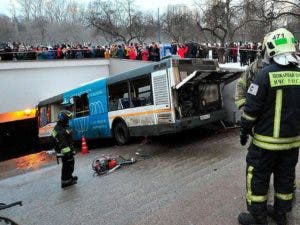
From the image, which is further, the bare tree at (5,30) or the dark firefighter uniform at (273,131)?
the bare tree at (5,30)

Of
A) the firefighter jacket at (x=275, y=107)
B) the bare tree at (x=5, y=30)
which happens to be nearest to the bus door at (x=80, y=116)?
the firefighter jacket at (x=275, y=107)

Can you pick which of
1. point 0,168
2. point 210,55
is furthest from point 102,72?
point 0,168

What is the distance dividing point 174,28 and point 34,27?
93.9 feet

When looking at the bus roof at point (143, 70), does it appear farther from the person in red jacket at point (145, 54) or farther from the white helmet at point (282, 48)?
the person in red jacket at point (145, 54)

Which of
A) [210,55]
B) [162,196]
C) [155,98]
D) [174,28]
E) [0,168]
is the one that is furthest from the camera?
[174,28]

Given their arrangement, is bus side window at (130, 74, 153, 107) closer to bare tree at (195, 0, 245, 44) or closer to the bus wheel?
the bus wheel

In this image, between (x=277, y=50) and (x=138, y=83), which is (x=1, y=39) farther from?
(x=277, y=50)

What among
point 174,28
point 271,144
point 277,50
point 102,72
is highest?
point 174,28

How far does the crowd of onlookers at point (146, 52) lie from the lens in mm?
23422

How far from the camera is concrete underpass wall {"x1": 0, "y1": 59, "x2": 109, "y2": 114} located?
24.9 m

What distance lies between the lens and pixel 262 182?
487 centimetres

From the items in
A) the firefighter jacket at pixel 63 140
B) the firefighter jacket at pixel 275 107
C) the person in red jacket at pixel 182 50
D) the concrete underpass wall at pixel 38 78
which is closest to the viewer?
the firefighter jacket at pixel 275 107

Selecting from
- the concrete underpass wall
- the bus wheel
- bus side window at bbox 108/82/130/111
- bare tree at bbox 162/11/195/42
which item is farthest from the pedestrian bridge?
bare tree at bbox 162/11/195/42

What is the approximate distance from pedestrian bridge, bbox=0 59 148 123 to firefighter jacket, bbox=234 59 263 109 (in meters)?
18.9
